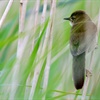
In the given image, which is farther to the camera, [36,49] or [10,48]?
[10,48]

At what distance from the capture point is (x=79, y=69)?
3.54 ft

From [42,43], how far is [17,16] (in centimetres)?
13

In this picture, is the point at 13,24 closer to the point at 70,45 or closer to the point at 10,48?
the point at 10,48

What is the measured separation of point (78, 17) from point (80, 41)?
0.07 m

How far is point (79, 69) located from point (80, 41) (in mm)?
80

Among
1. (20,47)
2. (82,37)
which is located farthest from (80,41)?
(20,47)

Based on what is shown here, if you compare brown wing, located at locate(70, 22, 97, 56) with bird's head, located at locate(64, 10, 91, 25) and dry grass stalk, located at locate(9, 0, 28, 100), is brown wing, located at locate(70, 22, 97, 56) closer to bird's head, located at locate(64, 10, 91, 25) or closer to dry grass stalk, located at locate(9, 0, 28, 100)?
bird's head, located at locate(64, 10, 91, 25)

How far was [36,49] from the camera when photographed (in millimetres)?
1028

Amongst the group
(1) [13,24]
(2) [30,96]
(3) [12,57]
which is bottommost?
(2) [30,96]

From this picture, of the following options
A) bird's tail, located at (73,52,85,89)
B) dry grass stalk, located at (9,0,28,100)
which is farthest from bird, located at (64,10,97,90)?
dry grass stalk, located at (9,0,28,100)

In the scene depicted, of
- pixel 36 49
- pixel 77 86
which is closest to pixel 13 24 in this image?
pixel 36 49

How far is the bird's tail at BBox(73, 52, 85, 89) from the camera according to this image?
1.08 m

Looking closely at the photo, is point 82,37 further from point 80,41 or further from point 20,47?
point 20,47

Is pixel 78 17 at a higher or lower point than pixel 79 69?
higher
